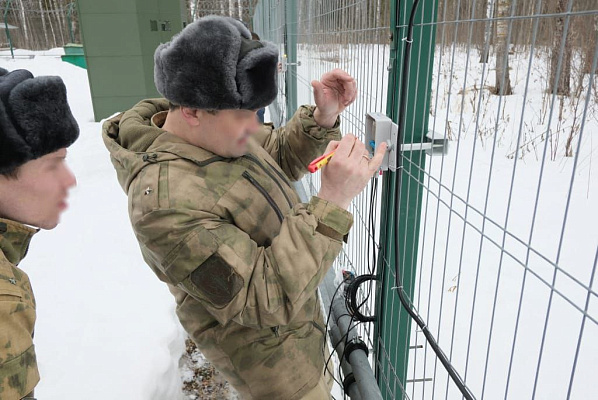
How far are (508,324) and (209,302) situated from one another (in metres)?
1.96

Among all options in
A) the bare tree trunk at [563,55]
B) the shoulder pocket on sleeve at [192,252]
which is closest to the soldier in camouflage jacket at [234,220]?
the shoulder pocket on sleeve at [192,252]

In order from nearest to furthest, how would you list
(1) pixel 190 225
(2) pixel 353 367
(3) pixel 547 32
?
1. (3) pixel 547 32
2. (1) pixel 190 225
3. (2) pixel 353 367

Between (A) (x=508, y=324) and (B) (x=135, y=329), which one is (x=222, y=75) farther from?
(B) (x=135, y=329)

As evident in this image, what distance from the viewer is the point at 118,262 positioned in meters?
4.16

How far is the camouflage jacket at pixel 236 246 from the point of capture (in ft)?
4.45

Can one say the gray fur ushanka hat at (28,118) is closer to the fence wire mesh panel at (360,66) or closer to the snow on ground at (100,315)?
the fence wire mesh panel at (360,66)

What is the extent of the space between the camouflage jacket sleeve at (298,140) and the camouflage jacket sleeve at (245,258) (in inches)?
23.3

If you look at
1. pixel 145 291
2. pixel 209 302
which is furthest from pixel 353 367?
pixel 145 291

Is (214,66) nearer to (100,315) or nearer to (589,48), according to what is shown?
(589,48)

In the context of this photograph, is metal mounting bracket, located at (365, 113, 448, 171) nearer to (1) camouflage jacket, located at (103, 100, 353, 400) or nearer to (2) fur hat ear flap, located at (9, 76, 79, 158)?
(1) camouflage jacket, located at (103, 100, 353, 400)

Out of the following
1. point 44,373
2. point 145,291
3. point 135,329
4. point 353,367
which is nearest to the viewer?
point 353,367

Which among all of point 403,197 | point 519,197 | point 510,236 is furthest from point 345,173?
point 510,236

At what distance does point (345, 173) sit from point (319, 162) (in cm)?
9

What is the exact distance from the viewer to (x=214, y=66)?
140 centimetres
